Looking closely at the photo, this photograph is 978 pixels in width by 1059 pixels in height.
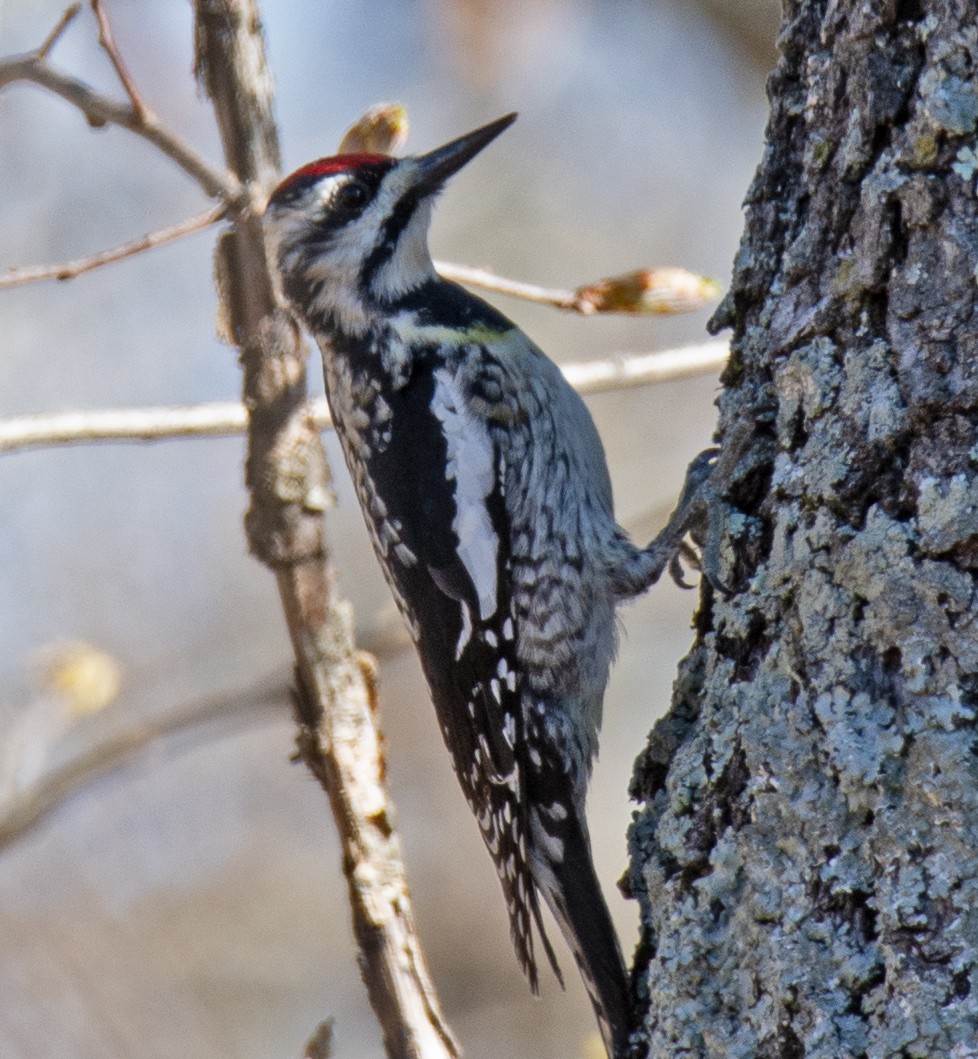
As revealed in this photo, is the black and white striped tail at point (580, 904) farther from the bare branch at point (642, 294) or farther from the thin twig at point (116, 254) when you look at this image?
the thin twig at point (116, 254)

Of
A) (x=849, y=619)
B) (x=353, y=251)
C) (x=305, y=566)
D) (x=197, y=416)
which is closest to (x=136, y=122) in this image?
(x=197, y=416)

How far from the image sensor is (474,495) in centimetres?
256

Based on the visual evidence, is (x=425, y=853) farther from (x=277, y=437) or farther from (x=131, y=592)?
(x=277, y=437)

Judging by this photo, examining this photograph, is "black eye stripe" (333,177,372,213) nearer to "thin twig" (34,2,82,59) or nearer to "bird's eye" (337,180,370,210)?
"bird's eye" (337,180,370,210)

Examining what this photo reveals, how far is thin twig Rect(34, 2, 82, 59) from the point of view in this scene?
2041mm

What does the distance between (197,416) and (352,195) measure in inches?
30.6

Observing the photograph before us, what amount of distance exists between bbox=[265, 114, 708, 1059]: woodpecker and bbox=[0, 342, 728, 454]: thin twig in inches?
4.4

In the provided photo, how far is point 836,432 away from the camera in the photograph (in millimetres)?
1647

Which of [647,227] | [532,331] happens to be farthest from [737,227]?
[532,331]

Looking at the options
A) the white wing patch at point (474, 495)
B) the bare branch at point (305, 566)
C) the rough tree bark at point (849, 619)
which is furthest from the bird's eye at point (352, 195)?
the rough tree bark at point (849, 619)

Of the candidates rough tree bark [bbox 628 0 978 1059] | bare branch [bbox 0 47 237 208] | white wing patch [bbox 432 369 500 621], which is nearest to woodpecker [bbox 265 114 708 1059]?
white wing patch [bbox 432 369 500 621]

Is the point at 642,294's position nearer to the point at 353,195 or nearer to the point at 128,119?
the point at 353,195

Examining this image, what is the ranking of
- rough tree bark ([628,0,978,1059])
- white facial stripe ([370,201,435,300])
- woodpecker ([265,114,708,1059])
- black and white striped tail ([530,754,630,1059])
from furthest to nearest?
1. white facial stripe ([370,201,435,300])
2. woodpecker ([265,114,708,1059])
3. black and white striped tail ([530,754,630,1059])
4. rough tree bark ([628,0,978,1059])

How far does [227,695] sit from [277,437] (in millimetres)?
713
